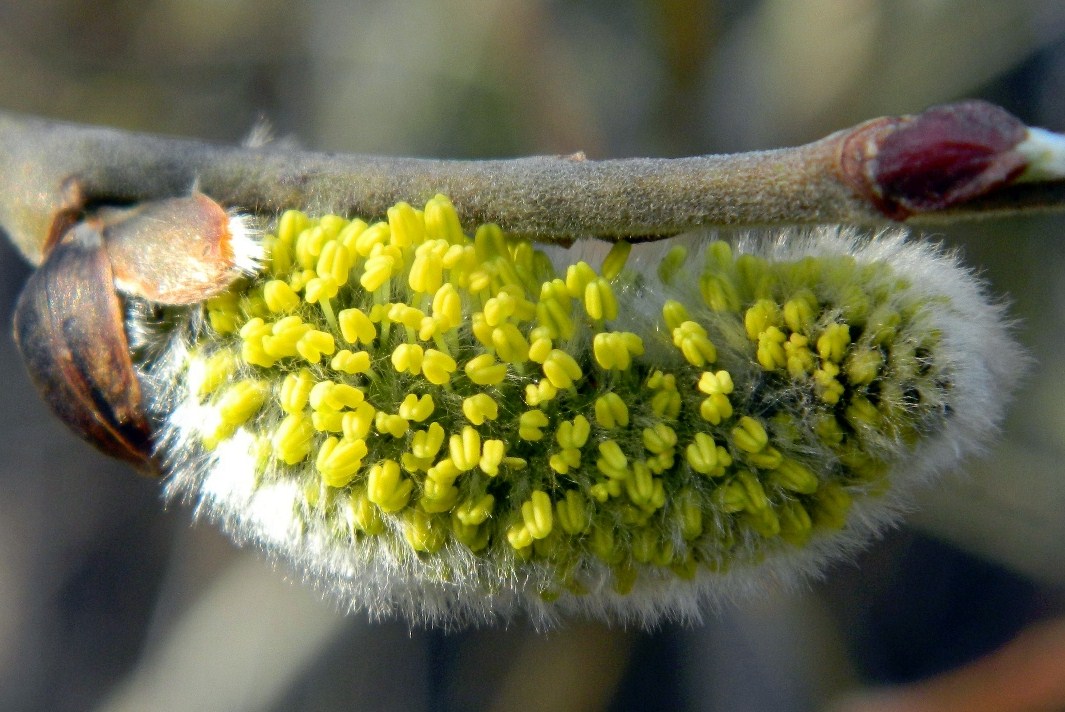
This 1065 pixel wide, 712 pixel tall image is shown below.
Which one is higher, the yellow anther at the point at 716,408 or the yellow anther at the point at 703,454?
the yellow anther at the point at 716,408

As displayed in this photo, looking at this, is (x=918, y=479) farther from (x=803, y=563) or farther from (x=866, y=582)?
(x=866, y=582)

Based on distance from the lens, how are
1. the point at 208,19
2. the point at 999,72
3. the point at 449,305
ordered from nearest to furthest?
the point at 449,305 < the point at 999,72 < the point at 208,19

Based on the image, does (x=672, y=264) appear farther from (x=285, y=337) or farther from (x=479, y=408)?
(x=285, y=337)

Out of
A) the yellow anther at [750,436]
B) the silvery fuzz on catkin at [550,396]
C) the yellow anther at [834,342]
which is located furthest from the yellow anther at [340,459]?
the yellow anther at [834,342]

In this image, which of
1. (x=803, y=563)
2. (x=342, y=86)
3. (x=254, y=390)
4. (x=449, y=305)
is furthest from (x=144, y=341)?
(x=342, y=86)

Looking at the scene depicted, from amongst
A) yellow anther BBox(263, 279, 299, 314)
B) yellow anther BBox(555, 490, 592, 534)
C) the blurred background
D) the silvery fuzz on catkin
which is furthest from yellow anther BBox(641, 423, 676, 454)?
the blurred background

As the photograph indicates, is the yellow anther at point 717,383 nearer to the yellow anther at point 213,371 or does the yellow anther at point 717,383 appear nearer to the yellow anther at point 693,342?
the yellow anther at point 693,342
